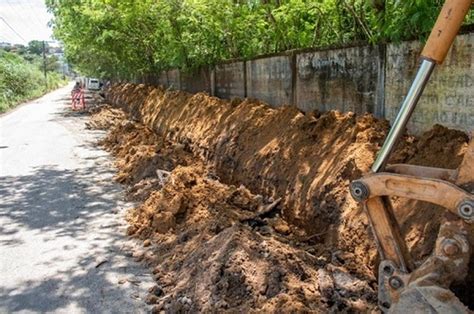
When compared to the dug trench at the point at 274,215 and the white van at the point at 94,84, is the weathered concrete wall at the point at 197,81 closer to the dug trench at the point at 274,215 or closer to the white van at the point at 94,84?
the dug trench at the point at 274,215

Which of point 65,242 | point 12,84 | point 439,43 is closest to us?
point 439,43

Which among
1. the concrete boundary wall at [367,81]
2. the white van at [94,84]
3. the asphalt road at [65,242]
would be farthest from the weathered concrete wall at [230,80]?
the white van at [94,84]

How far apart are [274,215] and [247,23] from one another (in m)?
5.63

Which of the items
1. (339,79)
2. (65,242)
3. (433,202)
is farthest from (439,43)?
(65,242)

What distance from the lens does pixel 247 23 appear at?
10.5 metres

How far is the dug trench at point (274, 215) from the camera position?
13.6 feet

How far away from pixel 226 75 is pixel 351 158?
23.9 ft

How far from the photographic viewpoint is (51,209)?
299 inches

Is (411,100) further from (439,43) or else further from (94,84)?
(94,84)

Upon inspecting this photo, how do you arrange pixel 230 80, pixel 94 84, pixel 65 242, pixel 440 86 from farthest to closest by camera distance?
pixel 94 84 < pixel 230 80 < pixel 65 242 < pixel 440 86

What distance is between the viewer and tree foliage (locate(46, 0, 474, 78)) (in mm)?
5679

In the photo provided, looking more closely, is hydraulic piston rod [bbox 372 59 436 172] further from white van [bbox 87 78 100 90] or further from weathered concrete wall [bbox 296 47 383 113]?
white van [bbox 87 78 100 90]

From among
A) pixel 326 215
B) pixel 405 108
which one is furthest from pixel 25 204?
pixel 405 108

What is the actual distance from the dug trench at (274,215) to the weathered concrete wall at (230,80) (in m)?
1.55
